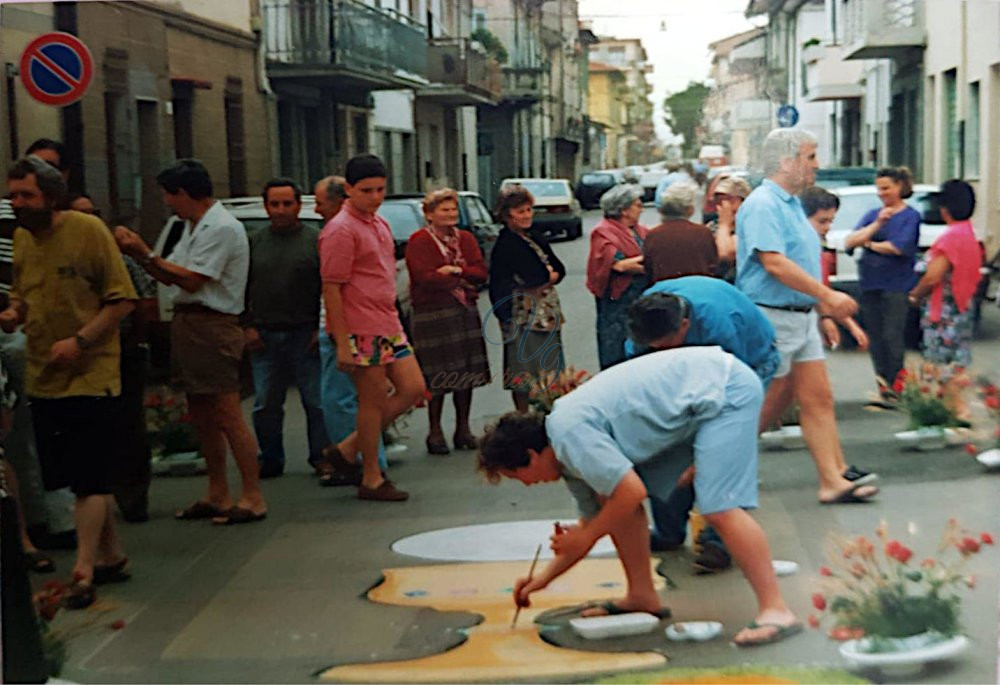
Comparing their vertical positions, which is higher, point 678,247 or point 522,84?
point 522,84

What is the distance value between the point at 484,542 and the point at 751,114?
5.24ft

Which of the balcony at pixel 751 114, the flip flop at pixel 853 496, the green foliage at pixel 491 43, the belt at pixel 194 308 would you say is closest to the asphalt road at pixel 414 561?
the flip flop at pixel 853 496

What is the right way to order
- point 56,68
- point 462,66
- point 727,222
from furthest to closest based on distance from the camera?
point 462,66 < point 727,222 < point 56,68

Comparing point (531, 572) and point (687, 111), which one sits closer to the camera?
point (531, 572)

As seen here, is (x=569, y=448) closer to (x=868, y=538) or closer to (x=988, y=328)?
(x=868, y=538)

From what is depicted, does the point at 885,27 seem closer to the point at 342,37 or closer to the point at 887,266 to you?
the point at 887,266

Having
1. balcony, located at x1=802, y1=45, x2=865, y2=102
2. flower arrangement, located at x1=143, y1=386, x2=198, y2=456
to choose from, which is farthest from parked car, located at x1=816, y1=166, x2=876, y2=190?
flower arrangement, located at x1=143, y1=386, x2=198, y2=456

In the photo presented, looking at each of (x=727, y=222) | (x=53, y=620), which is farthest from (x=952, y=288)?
(x=53, y=620)

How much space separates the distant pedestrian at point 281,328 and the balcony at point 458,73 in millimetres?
711

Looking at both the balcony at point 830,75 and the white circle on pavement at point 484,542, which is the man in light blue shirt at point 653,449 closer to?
the white circle on pavement at point 484,542

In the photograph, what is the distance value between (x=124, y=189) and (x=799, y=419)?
2288 mm

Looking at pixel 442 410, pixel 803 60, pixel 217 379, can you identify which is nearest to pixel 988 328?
pixel 803 60

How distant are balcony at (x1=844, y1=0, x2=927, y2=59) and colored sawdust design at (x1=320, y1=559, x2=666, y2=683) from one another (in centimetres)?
177

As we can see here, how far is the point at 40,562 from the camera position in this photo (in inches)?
207
